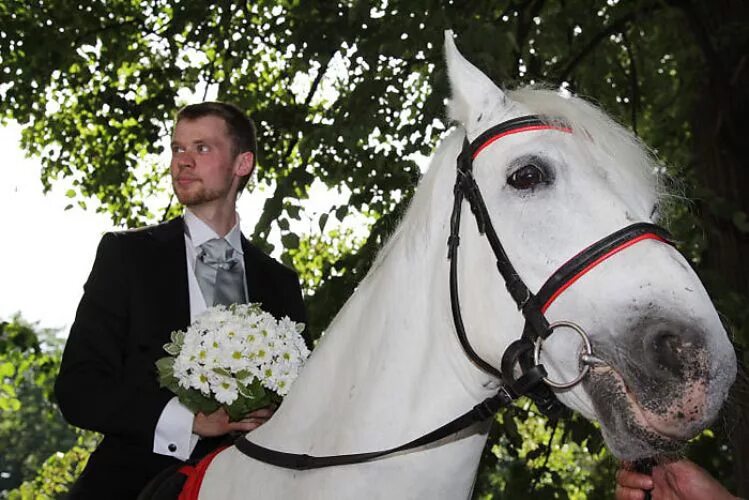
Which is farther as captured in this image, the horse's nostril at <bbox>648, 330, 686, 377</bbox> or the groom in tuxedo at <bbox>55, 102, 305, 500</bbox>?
the groom in tuxedo at <bbox>55, 102, 305, 500</bbox>

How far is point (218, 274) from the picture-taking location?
375 centimetres

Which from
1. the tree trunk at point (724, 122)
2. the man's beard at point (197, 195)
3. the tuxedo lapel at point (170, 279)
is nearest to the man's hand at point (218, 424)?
the tuxedo lapel at point (170, 279)

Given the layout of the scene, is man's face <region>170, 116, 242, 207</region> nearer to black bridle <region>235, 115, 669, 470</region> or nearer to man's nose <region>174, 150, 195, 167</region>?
man's nose <region>174, 150, 195, 167</region>

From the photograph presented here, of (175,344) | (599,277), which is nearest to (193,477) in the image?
(175,344)

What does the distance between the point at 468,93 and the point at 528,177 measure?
0.42 m

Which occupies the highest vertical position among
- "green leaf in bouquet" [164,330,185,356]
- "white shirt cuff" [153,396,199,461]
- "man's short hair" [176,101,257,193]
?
"man's short hair" [176,101,257,193]

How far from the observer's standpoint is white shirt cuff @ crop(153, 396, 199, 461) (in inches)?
125

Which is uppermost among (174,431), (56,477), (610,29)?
(610,29)

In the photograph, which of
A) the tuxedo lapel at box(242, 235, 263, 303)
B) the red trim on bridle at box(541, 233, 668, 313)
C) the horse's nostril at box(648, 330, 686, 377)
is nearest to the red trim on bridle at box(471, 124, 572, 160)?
the red trim on bridle at box(541, 233, 668, 313)

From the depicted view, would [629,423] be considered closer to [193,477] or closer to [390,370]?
[390,370]

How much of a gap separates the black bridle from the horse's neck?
0.05m

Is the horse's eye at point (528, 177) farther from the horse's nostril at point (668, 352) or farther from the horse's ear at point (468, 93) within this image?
the horse's nostril at point (668, 352)

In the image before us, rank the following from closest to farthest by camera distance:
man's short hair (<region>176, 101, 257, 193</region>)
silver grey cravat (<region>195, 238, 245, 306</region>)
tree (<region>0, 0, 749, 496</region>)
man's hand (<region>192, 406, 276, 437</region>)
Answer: man's hand (<region>192, 406, 276, 437</region>)
silver grey cravat (<region>195, 238, 245, 306</region>)
man's short hair (<region>176, 101, 257, 193</region>)
tree (<region>0, 0, 749, 496</region>)

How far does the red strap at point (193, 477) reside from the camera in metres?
2.94
